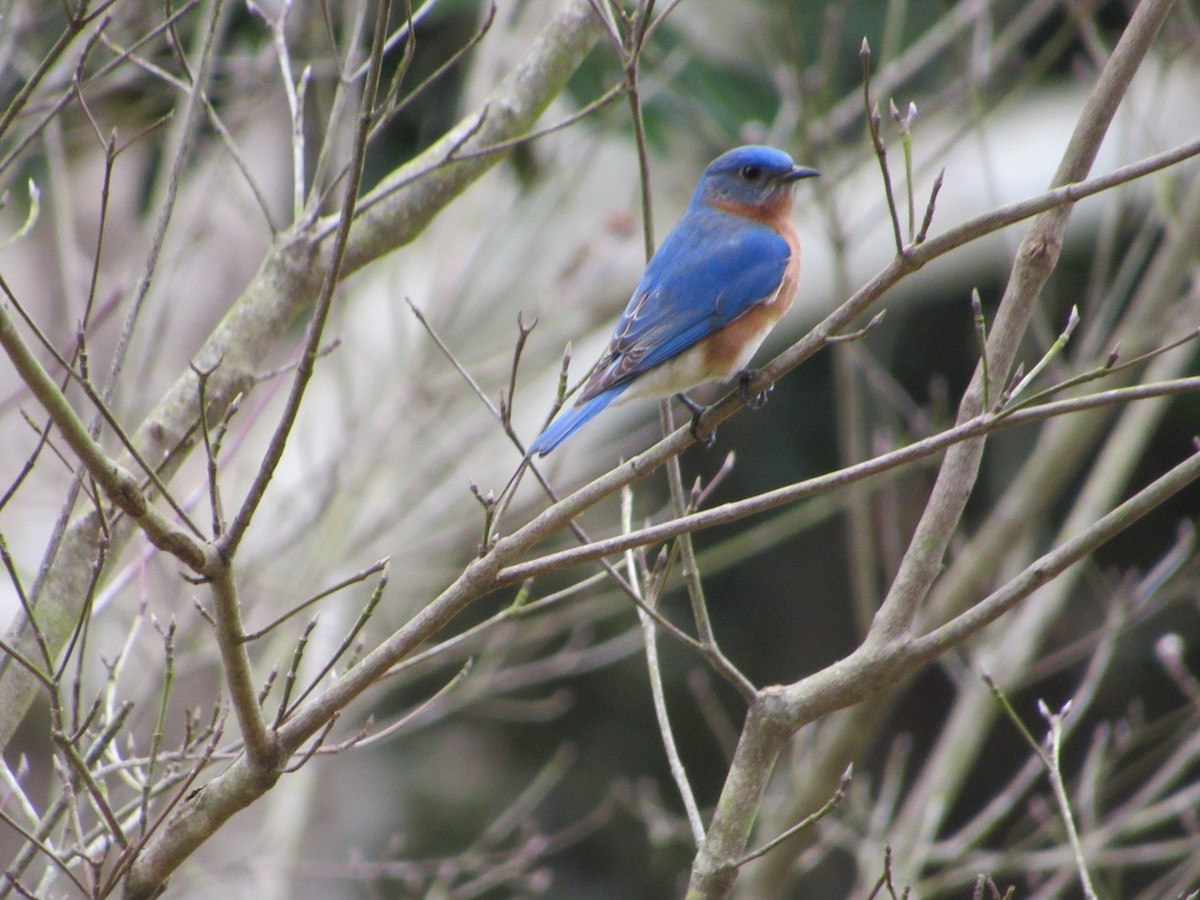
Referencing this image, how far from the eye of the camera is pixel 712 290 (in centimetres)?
436

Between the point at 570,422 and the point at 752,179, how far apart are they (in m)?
1.61

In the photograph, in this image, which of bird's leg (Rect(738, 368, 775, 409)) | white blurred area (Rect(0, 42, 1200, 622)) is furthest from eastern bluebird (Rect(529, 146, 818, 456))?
white blurred area (Rect(0, 42, 1200, 622))

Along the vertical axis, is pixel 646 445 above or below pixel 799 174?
above

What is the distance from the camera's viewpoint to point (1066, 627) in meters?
8.91

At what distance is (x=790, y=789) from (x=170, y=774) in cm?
299

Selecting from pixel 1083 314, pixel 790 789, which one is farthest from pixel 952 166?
pixel 790 789

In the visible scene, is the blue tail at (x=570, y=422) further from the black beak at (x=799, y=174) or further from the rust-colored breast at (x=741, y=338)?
the black beak at (x=799, y=174)

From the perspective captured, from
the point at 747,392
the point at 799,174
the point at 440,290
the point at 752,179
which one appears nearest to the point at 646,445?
the point at 440,290

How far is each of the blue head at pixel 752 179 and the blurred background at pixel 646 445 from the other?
0.45 m

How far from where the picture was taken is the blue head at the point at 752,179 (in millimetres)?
4691

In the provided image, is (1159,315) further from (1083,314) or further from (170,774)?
(170,774)

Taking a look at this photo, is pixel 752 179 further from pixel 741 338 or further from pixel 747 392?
pixel 747 392

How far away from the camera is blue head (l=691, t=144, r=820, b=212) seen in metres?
4.69

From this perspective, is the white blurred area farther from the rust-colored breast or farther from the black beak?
the rust-colored breast
